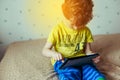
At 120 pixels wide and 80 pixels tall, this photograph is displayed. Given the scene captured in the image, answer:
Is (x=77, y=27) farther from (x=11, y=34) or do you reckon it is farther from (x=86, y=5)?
(x=11, y=34)

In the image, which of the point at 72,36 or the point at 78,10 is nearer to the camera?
the point at 78,10

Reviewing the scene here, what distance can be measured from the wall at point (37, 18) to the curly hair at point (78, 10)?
481 millimetres

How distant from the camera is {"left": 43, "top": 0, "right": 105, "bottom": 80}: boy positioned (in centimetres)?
109

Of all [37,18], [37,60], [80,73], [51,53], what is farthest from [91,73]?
[37,18]

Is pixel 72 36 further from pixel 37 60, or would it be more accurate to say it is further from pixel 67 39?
pixel 37 60

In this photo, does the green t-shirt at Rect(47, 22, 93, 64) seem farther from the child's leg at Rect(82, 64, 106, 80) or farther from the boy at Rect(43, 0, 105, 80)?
the child's leg at Rect(82, 64, 106, 80)

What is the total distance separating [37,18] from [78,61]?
0.63 metres

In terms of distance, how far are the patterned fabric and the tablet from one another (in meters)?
0.02

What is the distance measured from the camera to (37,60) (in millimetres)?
1307

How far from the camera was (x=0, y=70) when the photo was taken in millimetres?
1222

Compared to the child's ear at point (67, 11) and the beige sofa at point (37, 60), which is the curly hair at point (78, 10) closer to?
the child's ear at point (67, 11)

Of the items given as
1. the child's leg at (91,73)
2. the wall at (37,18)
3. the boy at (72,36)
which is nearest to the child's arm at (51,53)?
the boy at (72,36)

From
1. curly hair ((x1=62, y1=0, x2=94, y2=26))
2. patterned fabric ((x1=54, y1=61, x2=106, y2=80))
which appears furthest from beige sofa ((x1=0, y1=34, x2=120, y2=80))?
curly hair ((x1=62, y1=0, x2=94, y2=26))

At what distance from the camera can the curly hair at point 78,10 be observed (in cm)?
108
